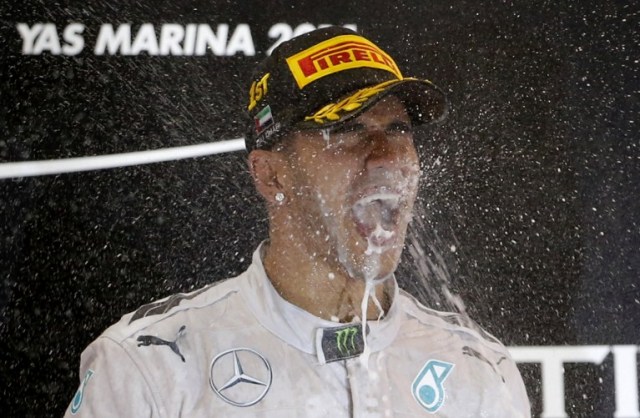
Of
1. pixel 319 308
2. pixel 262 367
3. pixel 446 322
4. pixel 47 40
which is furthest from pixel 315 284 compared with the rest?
pixel 47 40

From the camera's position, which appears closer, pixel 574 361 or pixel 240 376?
pixel 240 376

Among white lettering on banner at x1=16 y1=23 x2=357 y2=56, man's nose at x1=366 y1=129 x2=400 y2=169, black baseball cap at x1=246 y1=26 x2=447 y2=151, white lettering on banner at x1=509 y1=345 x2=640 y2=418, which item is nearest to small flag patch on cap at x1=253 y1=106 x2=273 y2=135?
black baseball cap at x1=246 y1=26 x2=447 y2=151

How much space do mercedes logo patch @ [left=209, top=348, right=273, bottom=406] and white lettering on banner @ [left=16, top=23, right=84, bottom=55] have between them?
2.01 feet

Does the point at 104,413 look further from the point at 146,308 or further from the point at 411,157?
the point at 411,157

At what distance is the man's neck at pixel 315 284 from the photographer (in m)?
1.15

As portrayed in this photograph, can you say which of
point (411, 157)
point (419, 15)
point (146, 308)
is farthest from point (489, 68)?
point (146, 308)

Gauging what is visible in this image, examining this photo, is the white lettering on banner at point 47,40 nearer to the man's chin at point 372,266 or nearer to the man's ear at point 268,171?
the man's ear at point 268,171

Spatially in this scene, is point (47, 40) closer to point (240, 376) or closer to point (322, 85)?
point (322, 85)

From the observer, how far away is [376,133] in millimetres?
1186

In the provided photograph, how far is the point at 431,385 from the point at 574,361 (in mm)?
384

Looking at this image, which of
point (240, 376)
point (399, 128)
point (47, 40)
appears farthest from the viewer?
point (47, 40)

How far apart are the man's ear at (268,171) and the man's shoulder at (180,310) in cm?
13

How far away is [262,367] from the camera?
3.63ft

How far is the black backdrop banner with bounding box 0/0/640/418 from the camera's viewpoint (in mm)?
1360
